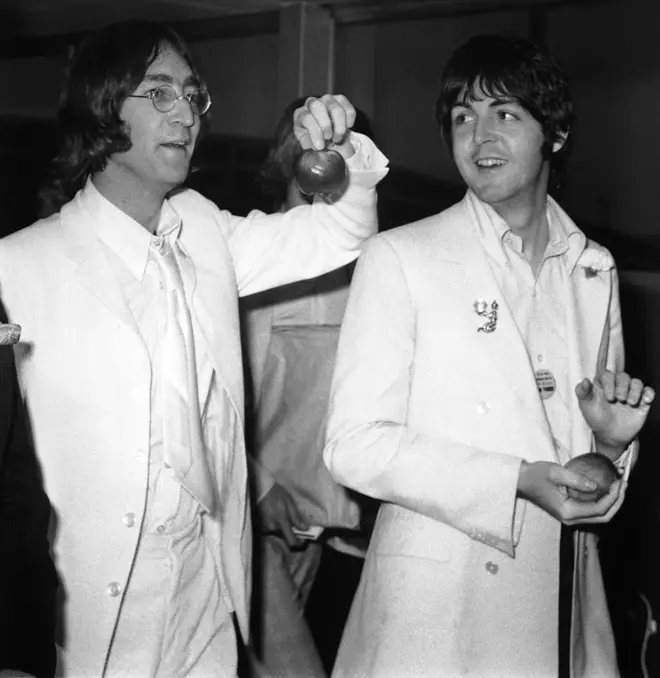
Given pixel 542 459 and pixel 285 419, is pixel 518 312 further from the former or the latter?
pixel 285 419

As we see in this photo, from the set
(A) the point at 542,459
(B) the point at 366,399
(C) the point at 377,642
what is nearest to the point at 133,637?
(C) the point at 377,642

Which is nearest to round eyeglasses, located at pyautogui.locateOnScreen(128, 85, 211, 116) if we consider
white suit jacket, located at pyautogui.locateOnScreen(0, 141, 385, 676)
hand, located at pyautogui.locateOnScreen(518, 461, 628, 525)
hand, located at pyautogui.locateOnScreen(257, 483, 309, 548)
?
white suit jacket, located at pyautogui.locateOnScreen(0, 141, 385, 676)

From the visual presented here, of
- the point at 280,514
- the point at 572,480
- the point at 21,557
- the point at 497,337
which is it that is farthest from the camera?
the point at 280,514

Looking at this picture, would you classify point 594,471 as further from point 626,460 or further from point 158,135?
point 158,135

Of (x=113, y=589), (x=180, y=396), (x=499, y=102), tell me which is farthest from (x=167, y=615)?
(x=499, y=102)

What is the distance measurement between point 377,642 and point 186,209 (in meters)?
0.91

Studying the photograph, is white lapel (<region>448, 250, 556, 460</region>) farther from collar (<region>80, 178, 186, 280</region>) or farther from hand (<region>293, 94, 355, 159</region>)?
collar (<region>80, 178, 186, 280</region>)

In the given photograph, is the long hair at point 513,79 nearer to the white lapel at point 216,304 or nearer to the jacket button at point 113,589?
the white lapel at point 216,304

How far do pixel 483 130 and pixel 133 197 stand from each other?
67 cm

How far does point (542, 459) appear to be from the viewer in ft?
6.77

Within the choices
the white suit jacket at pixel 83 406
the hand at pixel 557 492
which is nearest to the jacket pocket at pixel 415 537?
the hand at pixel 557 492

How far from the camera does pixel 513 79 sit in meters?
2.18

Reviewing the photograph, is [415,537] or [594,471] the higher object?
[594,471]

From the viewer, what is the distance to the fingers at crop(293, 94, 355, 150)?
84.3 inches
